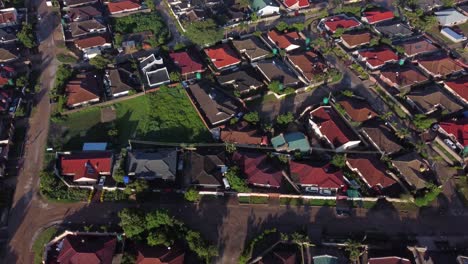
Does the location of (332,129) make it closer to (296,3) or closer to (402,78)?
(402,78)

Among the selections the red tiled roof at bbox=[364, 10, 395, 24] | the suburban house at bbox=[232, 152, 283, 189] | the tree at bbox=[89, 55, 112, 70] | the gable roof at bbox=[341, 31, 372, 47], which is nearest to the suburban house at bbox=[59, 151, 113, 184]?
the suburban house at bbox=[232, 152, 283, 189]

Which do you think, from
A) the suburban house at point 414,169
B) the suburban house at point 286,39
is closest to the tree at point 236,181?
the suburban house at point 414,169

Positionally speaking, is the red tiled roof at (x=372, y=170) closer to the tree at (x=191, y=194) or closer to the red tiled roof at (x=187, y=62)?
the tree at (x=191, y=194)

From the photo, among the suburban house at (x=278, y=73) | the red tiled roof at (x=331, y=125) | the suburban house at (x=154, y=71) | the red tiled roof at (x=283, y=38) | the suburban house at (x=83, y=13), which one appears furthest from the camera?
the suburban house at (x=83, y=13)

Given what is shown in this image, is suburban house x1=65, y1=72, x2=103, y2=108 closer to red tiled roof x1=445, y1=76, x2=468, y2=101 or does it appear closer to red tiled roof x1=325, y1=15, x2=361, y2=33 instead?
A: red tiled roof x1=325, y1=15, x2=361, y2=33

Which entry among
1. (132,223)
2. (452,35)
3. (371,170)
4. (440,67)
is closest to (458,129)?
(440,67)
